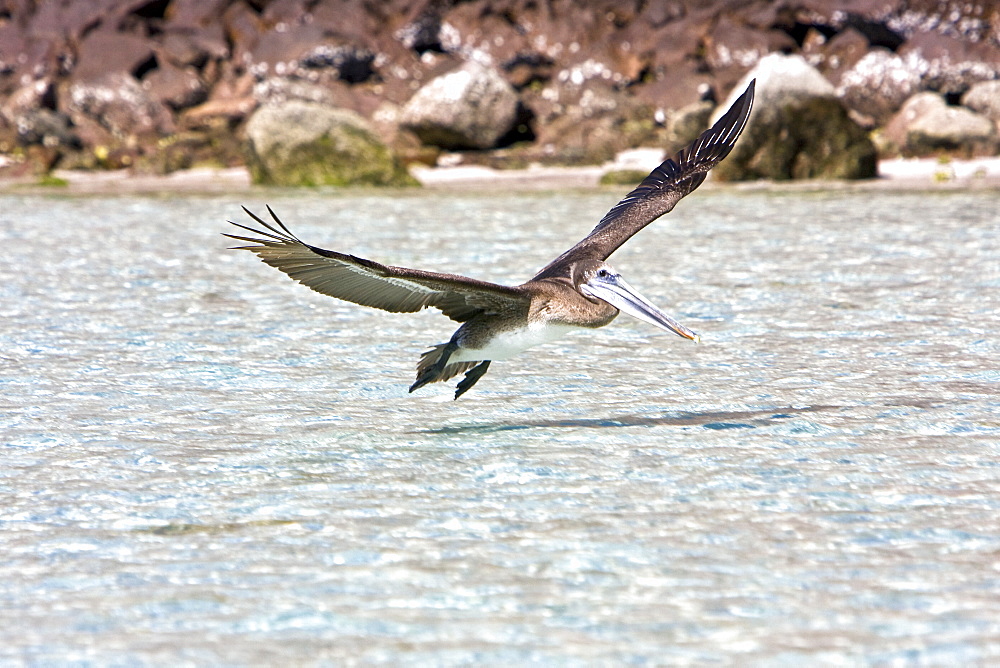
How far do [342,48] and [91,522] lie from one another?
26.1m

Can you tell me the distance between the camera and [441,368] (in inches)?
246

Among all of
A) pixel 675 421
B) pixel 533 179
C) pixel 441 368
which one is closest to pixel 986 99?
pixel 533 179

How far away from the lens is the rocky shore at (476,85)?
21.4m

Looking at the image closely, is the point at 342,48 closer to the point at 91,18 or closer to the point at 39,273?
the point at 91,18

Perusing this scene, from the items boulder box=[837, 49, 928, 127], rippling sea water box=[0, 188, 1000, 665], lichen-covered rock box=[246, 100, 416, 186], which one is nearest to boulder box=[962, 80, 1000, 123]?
boulder box=[837, 49, 928, 127]

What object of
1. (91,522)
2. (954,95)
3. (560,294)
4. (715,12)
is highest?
(715,12)

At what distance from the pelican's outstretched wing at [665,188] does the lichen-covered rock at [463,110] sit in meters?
17.4

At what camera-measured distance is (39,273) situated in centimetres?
1174

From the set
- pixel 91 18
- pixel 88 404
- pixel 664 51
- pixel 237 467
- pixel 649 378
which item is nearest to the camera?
pixel 237 467

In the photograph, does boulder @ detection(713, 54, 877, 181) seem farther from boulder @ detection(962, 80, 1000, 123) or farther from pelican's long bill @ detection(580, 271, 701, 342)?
pelican's long bill @ detection(580, 271, 701, 342)

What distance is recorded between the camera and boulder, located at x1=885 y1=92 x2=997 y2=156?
891 inches

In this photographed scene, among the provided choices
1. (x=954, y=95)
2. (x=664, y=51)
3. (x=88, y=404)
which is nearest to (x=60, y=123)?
(x=664, y=51)

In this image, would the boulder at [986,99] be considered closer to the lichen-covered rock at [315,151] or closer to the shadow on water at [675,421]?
the lichen-covered rock at [315,151]

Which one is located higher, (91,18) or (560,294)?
(91,18)
